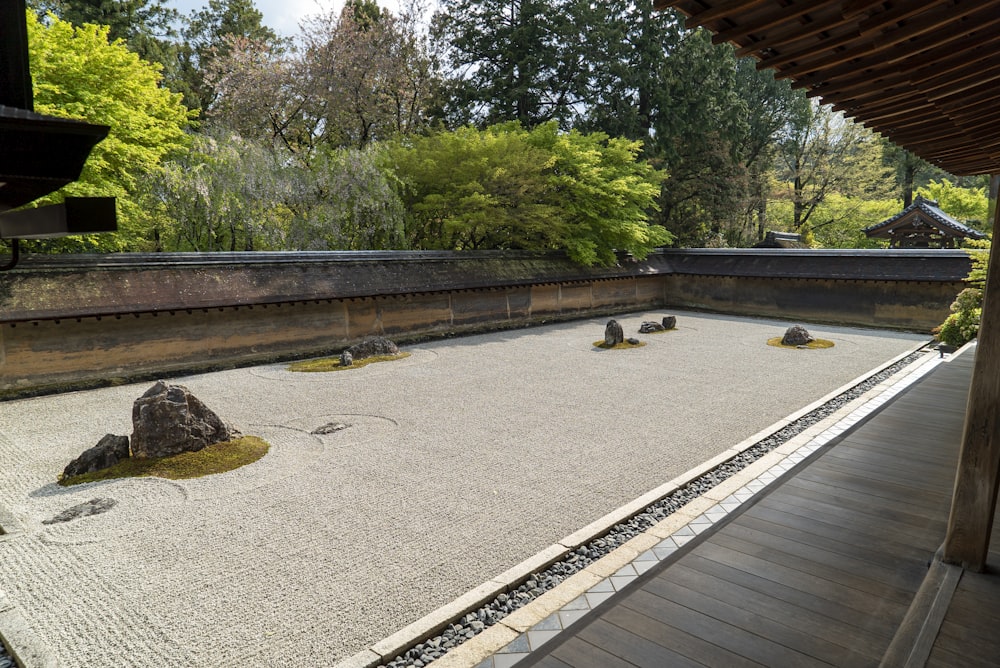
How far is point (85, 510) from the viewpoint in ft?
17.5

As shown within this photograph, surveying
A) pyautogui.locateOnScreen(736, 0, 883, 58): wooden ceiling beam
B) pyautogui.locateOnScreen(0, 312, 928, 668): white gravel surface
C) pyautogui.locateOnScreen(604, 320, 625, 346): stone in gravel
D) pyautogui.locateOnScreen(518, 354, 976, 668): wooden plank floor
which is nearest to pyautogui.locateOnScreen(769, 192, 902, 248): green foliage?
→ pyautogui.locateOnScreen(604, 320, 625, 346): stone in gravel

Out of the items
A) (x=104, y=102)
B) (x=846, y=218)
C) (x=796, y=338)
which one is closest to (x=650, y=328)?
(x=796, y=338)

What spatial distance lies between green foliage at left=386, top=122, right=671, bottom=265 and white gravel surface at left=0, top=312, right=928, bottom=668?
744 centimetres

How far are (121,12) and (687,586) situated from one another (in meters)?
30.5

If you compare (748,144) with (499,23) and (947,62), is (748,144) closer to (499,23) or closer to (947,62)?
(499,23)

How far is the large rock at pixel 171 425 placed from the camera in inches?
255

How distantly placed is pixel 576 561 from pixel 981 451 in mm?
2796

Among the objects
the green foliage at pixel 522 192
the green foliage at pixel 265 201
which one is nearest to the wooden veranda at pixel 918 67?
the green foliage at pixel 522 192

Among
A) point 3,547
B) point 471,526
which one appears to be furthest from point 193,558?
point 471,526

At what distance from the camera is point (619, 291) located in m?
20.5

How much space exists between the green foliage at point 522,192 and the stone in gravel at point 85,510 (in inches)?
484

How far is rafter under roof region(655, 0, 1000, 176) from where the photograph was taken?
2387mm

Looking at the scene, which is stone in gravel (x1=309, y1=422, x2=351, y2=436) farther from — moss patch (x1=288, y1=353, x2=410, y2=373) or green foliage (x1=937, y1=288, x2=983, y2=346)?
green foliage (x1=937, y1=288, x2=983, y2=346)

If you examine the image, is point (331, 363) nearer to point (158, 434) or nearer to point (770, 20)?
point (158, 434)
